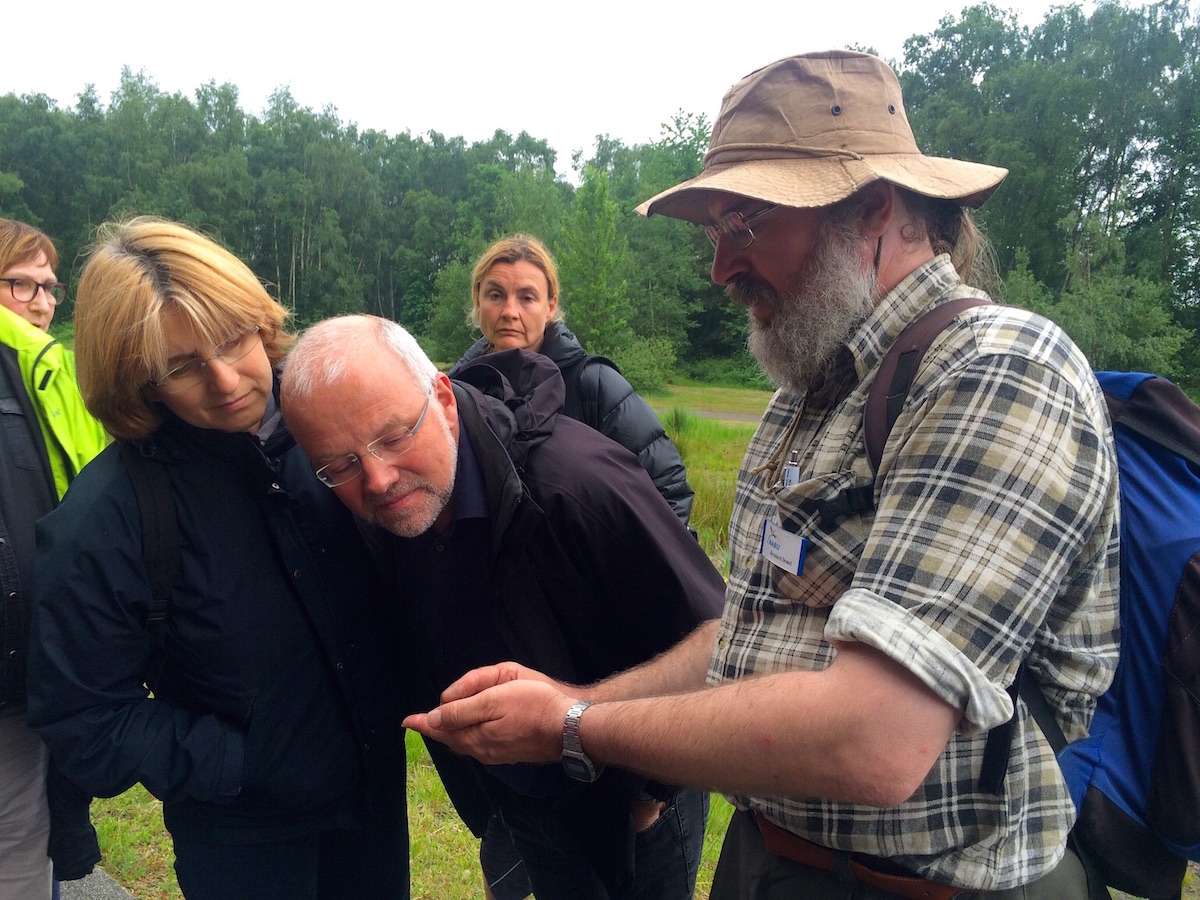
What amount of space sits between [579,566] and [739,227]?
915 millimetres

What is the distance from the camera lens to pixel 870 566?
1124mm

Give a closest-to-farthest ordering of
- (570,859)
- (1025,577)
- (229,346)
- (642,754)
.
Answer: (1025,577), (642,754), (229,346), (570,859)

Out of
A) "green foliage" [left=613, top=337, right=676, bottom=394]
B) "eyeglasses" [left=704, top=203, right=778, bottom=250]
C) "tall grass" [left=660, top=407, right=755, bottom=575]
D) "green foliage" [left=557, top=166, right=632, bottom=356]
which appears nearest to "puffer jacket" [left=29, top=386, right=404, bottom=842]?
"eyeglasses" [left=704, top=203, right=778, bottom=250]

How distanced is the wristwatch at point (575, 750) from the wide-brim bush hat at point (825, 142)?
1.01m

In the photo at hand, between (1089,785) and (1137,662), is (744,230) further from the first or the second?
(1089,785)

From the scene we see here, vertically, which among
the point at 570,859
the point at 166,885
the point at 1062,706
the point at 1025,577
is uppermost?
the point at 1025,577

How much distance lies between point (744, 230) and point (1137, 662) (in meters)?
0.98

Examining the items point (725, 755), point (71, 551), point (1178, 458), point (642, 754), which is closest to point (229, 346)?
point (71, 551)

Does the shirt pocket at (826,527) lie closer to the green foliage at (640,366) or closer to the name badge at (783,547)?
the name badge at (783,547)

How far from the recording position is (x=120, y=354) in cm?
189

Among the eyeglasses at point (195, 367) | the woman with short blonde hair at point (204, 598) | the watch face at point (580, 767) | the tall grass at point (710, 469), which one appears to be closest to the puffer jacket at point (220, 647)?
the woman with short blonde hair at point (204, 598)

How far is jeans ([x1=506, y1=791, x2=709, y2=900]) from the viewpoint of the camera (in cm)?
217

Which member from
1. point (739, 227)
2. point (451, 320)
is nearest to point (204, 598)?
point (739, 227)

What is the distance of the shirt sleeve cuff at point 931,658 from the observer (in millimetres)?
1014
